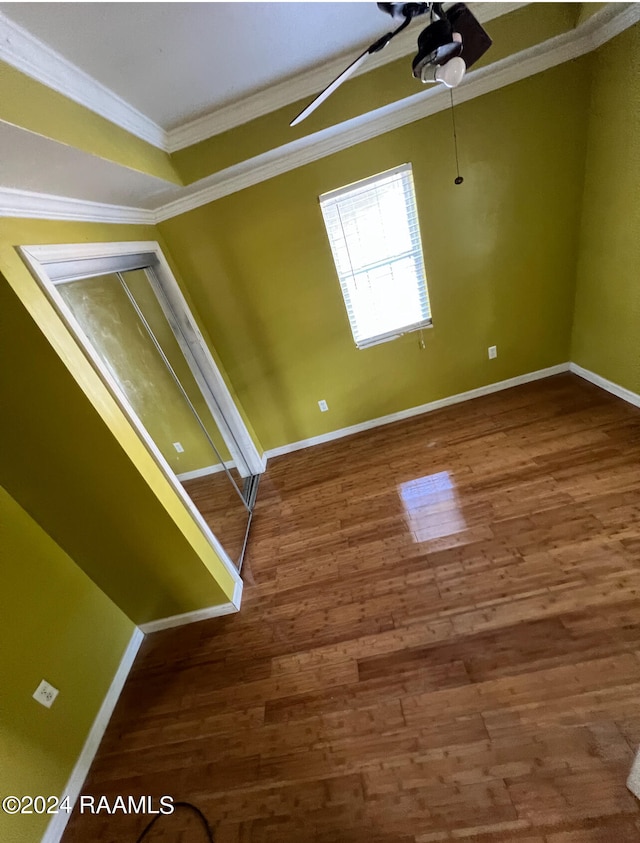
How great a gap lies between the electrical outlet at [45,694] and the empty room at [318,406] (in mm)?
11

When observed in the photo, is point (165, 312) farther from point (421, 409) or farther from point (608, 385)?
point (608, 385)

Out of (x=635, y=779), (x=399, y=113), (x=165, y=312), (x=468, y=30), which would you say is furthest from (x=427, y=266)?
(x=635, y=779)

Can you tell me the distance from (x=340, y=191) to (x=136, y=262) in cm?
149

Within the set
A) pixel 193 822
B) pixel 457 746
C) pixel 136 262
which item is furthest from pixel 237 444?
pixel 457 746

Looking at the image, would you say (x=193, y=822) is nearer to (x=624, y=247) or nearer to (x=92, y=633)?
(x=92, y=633)

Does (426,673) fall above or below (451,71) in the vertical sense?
below

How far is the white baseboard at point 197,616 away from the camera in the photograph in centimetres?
213

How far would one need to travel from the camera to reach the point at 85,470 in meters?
1.61

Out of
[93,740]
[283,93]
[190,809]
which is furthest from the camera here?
[283,93]

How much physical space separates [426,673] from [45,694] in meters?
1.77

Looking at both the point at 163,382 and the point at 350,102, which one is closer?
the point at 350,102

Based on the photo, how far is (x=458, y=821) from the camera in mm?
1197

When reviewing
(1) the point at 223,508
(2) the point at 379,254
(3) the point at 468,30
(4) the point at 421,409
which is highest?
(3) the point at 468,30

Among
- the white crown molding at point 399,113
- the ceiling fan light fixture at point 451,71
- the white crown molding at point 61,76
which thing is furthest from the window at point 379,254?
the white crown molding at point 61,76
